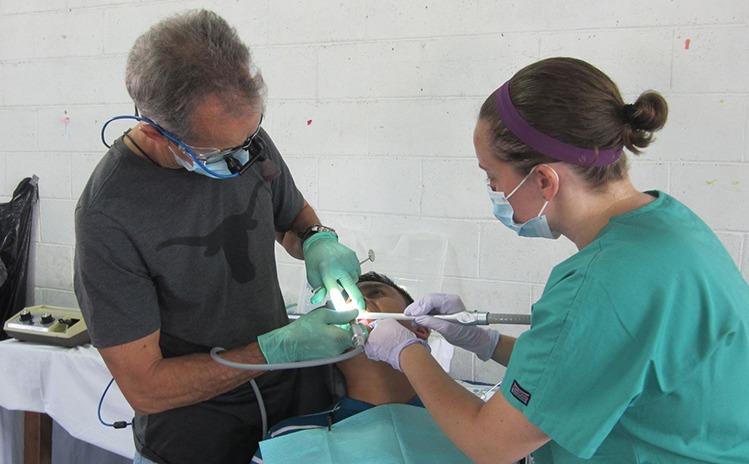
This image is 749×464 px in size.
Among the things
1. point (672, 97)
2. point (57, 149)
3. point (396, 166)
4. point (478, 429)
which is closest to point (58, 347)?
point (57, 149)

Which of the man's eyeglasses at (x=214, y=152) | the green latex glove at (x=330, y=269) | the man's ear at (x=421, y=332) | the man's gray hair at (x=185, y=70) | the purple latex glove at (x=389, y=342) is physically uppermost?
the man's gray hair at (x=185, y=70)

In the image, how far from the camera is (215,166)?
3.73 ft

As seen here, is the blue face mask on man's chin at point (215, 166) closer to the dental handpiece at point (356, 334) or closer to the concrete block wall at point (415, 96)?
the dental handpiece at point (356, 334)

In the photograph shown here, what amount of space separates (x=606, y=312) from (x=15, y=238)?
2.76 meters

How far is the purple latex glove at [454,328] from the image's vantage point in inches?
51.2

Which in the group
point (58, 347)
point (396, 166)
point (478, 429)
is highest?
point (396, 166)

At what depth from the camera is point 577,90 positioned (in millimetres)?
914

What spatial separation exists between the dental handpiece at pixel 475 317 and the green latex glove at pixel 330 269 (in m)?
0.06

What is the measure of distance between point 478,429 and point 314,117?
5.46 ft

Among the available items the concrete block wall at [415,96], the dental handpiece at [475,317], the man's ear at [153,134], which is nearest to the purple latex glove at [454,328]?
the dental handpiece at [475,317]

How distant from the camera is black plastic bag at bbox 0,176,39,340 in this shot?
2672mm

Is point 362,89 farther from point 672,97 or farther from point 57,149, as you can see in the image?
point 57,149

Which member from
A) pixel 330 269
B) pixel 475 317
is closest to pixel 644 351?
pixel 475 317

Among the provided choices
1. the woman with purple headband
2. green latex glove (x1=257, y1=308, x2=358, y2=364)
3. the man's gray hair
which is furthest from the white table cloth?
the woman with purple headband
